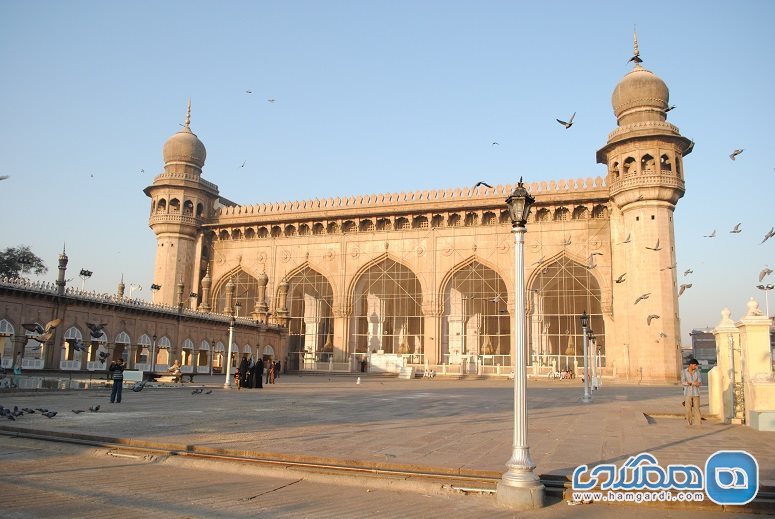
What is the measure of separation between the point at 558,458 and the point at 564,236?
27.0 m

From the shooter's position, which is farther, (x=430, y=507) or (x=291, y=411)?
(x=291, y=411)

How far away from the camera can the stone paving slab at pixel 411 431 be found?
6258mm

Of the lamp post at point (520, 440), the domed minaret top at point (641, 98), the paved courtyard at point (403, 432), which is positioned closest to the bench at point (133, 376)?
the paved courtyard at point (403, 432)

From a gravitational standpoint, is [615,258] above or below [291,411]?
above

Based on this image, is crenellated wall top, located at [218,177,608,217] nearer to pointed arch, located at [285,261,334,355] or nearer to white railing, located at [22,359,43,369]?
pointed arch, located at [285,261,334,355]

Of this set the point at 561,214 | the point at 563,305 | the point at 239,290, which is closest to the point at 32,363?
the point at 239,290

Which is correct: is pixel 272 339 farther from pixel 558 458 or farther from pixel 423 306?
pixel 558 458

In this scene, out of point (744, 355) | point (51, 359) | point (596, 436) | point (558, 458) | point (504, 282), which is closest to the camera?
point (558, 458)

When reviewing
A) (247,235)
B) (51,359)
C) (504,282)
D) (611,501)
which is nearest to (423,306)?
(504,282)

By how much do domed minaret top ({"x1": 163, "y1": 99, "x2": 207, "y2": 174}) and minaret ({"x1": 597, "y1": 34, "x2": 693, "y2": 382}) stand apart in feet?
80.0

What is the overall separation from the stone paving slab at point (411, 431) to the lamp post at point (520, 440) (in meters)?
0.68

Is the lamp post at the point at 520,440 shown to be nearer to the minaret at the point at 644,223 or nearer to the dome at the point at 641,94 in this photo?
the minaret at the point at 644,223

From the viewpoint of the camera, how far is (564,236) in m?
31.9

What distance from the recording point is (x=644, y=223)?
28.9 m
